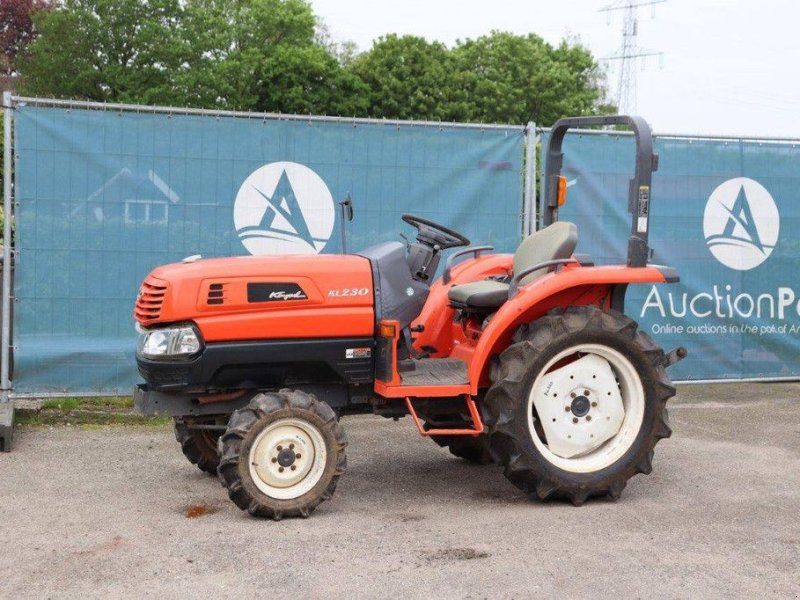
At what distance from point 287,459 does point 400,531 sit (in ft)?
2.32

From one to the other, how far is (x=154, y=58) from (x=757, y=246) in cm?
4091

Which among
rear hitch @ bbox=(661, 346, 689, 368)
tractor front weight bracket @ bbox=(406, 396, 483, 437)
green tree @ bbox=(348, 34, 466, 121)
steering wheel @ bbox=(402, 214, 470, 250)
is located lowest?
tractor front weight bracket @ bbox=(406, 396, 483, 437)

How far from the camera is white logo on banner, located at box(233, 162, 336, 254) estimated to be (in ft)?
28.4

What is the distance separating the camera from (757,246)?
9.70 meters

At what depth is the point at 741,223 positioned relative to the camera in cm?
969

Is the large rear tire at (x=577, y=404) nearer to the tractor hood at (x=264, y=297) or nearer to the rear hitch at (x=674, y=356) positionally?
the rear hitch at (x=674, y=356)

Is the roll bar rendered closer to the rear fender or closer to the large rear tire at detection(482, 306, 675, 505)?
the rear fender

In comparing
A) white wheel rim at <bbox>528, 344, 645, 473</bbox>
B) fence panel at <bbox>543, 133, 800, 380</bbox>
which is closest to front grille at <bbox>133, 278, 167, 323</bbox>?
white wheel rim at <bbox>528, 344, 645, 473</bbox>

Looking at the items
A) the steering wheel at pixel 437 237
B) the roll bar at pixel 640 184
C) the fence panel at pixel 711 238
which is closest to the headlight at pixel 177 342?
the steering wheel at pixel 437 237

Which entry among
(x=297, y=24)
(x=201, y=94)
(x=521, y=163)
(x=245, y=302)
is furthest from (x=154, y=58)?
(x=245, y=302)

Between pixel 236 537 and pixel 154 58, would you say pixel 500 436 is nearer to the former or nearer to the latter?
pixel 236 537

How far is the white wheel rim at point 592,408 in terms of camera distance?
6.22 meters

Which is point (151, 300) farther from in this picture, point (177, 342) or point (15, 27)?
point (15, 27)

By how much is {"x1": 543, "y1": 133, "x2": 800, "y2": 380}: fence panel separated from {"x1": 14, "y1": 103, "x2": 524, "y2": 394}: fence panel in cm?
131
